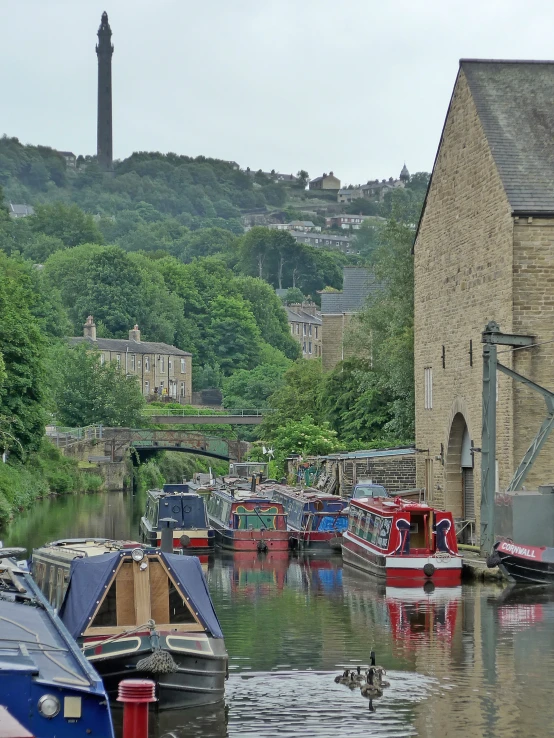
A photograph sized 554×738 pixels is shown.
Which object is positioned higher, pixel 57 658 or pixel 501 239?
pixel 501 239

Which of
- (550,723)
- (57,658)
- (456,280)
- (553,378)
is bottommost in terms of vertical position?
(550,723)

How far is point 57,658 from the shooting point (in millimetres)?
16984

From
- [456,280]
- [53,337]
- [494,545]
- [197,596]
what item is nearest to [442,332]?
[456,280]

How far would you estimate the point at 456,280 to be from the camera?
1699 inches

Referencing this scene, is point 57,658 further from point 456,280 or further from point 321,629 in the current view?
point 456,280

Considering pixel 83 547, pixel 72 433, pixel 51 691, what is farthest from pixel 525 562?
pixel 72 433

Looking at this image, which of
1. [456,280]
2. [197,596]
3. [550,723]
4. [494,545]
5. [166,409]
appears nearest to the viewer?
[550,723]

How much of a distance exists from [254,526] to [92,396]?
4978 cm

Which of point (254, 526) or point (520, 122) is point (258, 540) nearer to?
point (254, 526)

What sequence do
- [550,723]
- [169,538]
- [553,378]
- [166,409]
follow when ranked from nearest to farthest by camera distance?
[550,723], [169,538], [553,378], [166,409]

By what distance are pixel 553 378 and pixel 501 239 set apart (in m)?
4.13

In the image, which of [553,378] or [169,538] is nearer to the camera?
[169,538]

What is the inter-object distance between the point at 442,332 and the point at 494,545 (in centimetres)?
1119

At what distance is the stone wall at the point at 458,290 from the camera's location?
38656 millimetres
